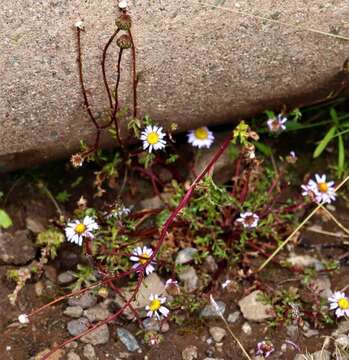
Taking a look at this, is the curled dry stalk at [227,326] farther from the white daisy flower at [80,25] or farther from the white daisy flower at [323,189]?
the white daisy flower at [80,25]

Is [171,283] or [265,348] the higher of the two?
[171,283]

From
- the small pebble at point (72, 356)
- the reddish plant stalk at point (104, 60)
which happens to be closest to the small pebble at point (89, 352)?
the small pebble at point (72, 356)

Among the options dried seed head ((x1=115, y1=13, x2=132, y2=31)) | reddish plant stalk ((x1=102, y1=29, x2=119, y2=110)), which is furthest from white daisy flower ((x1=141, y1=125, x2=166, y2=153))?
dried seed head ((x1=115, y1=13, x2=132, y2=31))

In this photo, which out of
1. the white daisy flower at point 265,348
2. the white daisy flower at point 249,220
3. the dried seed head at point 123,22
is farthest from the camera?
the white daisy flower at point 249,220

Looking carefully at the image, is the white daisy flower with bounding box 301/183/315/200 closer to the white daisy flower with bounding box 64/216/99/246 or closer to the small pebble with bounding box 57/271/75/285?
the white daisy flower with bounding box 64/216/99/246

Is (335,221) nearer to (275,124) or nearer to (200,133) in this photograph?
(275,124)

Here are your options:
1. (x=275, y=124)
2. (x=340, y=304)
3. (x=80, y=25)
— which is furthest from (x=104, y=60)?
(x=340, y=304)
